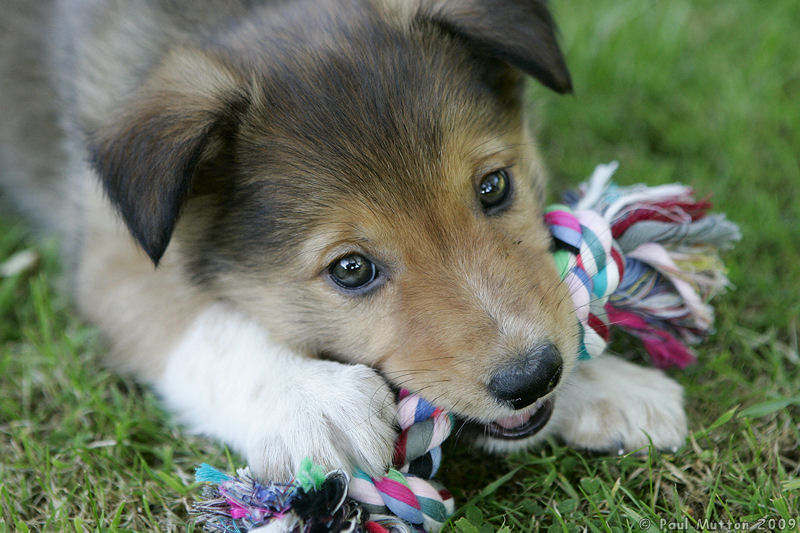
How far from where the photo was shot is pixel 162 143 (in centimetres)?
246

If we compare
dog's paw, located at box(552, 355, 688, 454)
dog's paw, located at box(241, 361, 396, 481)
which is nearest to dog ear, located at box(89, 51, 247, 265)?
dog's paw, located at box(241, 361, 396, 481)

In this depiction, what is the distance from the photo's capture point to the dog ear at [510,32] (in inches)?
107

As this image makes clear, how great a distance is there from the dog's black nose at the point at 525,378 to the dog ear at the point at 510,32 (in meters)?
1.07

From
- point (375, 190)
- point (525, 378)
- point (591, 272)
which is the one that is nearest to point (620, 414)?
point (591, 272)

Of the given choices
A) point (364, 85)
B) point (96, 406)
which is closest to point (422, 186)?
point (364, 85)

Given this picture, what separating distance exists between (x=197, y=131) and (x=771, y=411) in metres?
2.06

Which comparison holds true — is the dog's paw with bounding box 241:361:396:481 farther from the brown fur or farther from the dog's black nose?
the dog's black nose

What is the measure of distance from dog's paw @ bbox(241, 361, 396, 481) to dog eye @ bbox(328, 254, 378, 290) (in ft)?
0.90

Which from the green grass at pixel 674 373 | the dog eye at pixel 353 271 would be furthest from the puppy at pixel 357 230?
the green grass at pixel 674 373

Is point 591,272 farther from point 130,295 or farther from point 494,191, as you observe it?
point 130,295

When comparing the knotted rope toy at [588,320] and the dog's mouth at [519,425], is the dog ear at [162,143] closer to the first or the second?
the knotted rope toy at [588,320]

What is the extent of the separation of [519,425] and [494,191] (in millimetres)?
787

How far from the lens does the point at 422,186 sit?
2.48 meters

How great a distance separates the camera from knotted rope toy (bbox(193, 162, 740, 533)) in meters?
2.18
